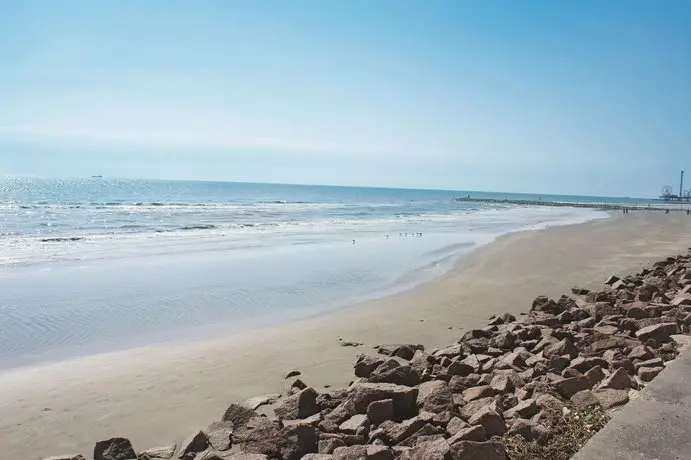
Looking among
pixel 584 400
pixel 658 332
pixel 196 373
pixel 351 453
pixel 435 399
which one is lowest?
pixel 196 373

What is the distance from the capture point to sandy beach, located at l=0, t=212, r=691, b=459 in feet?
17.1

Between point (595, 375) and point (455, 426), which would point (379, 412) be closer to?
point (455, 426)

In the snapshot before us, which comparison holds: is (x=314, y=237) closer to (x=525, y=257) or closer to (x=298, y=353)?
(x=525, y=257)

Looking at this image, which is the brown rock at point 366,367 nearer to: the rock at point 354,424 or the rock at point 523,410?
the rock at point 354,424

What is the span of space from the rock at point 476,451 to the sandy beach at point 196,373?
269 centimetres

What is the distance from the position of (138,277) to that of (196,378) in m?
7.95

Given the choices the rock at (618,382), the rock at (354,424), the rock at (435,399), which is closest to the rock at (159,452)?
the rock at (354,424)

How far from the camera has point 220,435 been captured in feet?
15.5

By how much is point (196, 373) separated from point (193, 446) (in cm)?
220

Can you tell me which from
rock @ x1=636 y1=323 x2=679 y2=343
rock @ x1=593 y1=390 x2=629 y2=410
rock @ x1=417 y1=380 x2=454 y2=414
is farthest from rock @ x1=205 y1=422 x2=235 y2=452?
rock @ x1=636 y1=323 x2=679 y2=343

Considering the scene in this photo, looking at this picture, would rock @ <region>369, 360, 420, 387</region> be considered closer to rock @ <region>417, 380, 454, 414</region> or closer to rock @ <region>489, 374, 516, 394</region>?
rock @ <region>417, 380, 454, 414</region>

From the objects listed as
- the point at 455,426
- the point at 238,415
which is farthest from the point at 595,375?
the point at 238,415

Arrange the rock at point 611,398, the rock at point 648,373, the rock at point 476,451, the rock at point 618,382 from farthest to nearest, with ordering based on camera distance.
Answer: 1. the rock at point 648,373
2. the rock at point 618,382
3. the rock at point 611,398
4. the rock at point 476,451

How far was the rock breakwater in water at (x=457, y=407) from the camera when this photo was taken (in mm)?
3992
